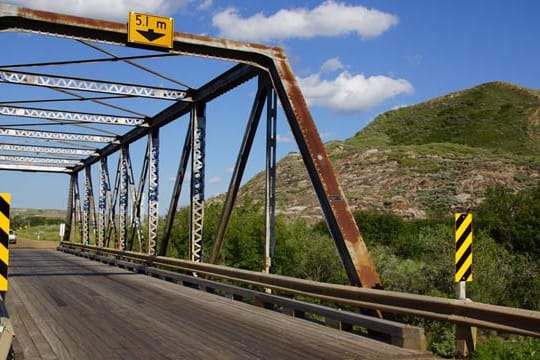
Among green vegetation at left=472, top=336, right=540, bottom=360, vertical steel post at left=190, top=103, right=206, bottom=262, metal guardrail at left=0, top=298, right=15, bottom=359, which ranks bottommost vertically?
green vegetation at left=472, top=336, right=540, bottom=360

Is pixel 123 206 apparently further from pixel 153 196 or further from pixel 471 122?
pixel 471 122

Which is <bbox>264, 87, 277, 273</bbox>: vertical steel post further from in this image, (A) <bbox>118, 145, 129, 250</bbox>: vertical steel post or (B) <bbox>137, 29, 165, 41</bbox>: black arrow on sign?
(A) <bbox>118, 145, 129, 250</bbox>: vertical steel post

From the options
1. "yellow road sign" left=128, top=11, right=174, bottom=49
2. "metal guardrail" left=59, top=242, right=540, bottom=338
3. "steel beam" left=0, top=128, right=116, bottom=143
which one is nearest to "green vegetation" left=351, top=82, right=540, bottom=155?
"steel beam" left=0, top=128, right=116, bottom=143

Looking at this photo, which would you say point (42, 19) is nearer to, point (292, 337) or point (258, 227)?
point (292, 337)

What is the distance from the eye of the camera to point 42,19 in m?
13.1

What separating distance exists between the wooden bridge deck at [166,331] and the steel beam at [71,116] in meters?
10.8

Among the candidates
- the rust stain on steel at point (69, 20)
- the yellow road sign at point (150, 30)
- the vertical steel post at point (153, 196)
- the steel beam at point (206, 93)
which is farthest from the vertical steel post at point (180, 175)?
the rust stain on steel at point (69, 20)

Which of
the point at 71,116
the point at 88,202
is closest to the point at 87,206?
the point at 88,202

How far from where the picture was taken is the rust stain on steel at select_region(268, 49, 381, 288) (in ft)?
36.4

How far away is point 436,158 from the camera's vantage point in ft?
235

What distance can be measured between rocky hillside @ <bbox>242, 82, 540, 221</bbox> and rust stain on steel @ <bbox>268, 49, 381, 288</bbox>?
39.0 m

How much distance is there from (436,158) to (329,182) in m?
62.1

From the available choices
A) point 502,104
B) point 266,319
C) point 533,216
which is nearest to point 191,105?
point 266,319

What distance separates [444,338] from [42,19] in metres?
11.3
